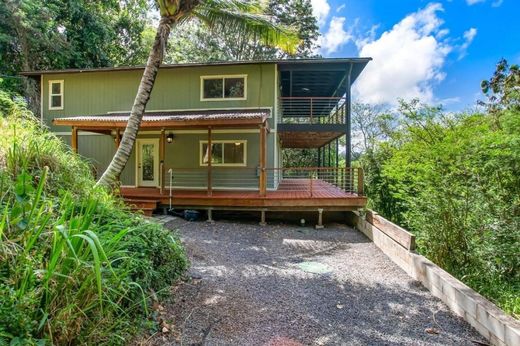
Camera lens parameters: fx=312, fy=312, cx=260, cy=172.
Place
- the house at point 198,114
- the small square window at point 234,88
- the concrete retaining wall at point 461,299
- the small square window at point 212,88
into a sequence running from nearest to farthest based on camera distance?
1. the concrete retaining wall at point 461,299
2. the house at point 198,114
3. the small square window at point 234,88
4. the small square window at point 212,88

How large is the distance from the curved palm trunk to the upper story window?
8.82 m

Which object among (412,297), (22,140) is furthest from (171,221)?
(412,297)

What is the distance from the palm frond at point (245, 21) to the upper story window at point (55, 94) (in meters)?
8.48

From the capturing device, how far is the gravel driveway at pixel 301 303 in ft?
11.2

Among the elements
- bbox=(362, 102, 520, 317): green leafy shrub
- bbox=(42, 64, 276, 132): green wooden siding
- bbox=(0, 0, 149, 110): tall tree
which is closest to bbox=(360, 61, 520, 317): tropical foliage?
bbox=(362, 102, 520, 317): green leafy shrub

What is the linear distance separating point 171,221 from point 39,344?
24.8ft

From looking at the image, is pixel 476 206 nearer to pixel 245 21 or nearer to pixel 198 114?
pixel 245 21

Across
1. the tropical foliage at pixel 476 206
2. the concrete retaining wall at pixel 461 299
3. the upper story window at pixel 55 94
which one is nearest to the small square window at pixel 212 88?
the upper story window at pixel 55 94

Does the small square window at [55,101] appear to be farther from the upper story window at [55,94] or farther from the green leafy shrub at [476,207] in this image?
the green leafy shrub at [476,207]

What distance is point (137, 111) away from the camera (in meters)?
7.74

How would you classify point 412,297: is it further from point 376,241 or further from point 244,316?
point 376,241

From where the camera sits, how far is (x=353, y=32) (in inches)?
989

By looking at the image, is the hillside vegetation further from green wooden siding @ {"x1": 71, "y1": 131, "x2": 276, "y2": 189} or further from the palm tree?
green wooden siding @ {"x1": 71, "y1": 131, "x2": 276, "y2": 189}

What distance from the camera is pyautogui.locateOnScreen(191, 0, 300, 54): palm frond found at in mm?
9375
